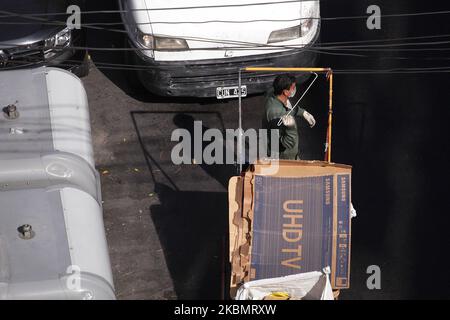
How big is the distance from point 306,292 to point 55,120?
307 cm

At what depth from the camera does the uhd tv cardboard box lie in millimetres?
8078

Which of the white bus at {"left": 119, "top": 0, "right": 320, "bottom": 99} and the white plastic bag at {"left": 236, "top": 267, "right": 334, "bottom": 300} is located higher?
the white bus at {"left": 119, "top": 0, "right": 320, "bottom": 99}

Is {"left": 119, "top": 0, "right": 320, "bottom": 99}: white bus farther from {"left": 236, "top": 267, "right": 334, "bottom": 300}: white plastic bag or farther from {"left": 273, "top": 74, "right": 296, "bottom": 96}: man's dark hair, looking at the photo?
{"left": 236, "top": 267, "right": 334, "bottom": 300}: white plastic bag

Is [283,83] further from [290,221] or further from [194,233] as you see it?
[194,233]

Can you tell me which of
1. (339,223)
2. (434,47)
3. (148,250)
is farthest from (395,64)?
(148,250)

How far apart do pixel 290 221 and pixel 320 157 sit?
6.14ft

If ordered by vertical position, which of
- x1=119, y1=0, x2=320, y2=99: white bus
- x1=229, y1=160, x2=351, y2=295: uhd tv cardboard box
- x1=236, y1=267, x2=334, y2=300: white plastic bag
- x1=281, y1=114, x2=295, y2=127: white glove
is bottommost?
x1=236, y1=267, x2=334, y2=300: white plastic bag

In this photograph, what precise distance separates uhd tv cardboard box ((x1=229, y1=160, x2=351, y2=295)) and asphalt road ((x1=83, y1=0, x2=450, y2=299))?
734 mm

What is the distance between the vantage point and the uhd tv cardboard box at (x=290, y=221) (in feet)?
26.5

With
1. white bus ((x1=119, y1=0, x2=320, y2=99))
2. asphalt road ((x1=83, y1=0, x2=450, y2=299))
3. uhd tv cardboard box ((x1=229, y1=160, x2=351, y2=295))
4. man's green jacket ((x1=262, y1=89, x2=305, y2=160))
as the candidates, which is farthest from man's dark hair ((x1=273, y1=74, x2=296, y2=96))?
asphalt road ((x1=83, y1=0, x2=450, y2=299))

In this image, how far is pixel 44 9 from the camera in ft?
33.8

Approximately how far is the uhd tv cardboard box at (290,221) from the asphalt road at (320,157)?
0.73m

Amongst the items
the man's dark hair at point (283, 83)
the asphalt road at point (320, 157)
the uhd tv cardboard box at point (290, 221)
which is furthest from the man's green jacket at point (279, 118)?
the asphalt road at point (320, 157)

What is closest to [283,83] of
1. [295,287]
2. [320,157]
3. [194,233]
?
[320,157]
